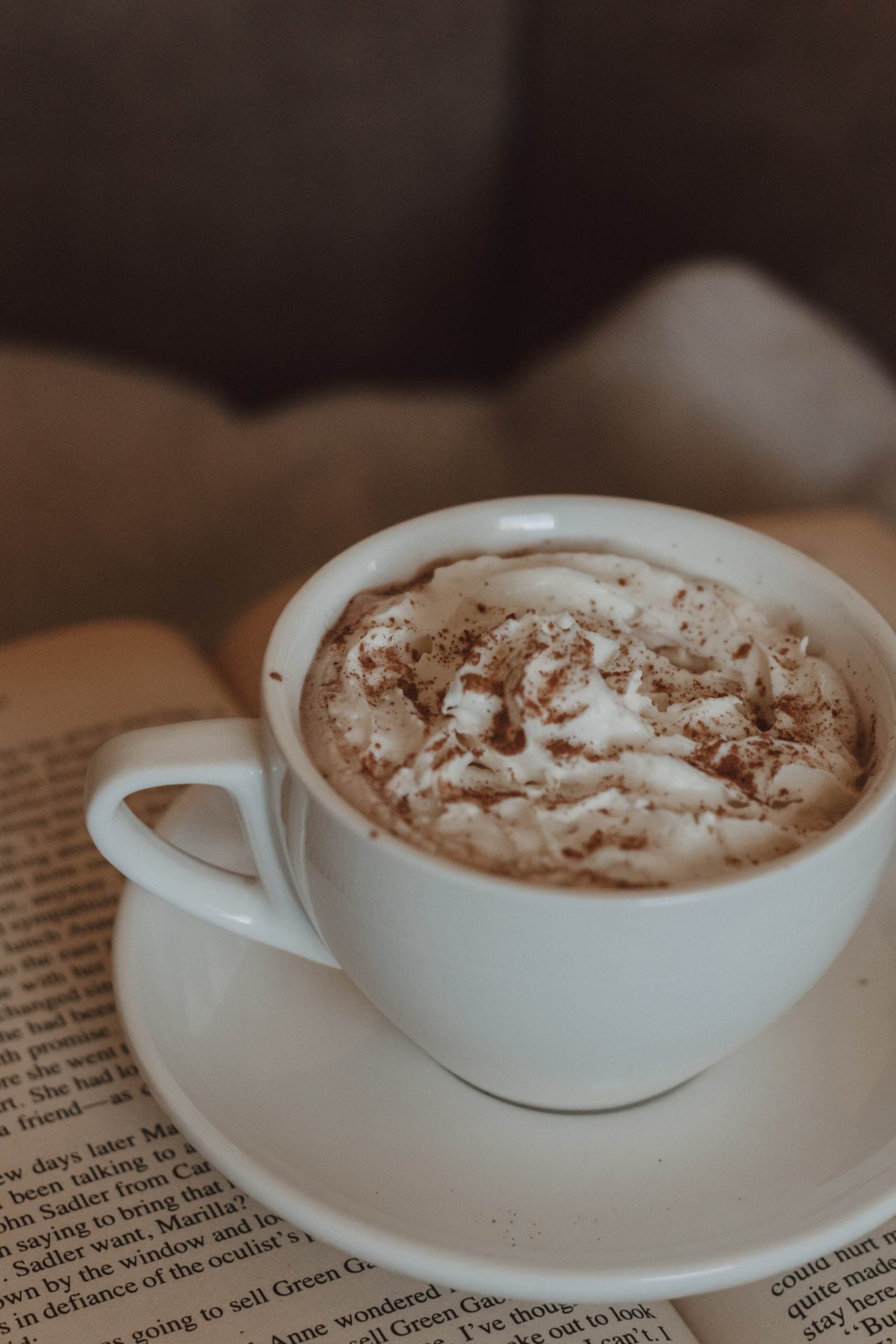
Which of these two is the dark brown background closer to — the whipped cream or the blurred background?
the blurred background

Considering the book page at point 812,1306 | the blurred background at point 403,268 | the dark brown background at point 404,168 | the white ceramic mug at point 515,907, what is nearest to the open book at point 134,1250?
the book page at point 812,1306

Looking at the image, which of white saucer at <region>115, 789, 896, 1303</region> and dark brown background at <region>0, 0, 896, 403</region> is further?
dark brown background at <region>0, 0, 896, 403</region>

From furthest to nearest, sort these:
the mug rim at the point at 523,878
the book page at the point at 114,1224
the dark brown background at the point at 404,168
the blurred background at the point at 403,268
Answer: the dark brown background at the point at 404,168
the blurred background at the point at 403,268
the book page at the point at 114,1224
the mug rim at the point at 523,878

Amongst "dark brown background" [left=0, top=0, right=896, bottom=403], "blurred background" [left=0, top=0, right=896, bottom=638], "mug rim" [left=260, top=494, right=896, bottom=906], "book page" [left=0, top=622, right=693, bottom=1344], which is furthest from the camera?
"dark brown background" [left=0, top=0, right=896, bottom=403]

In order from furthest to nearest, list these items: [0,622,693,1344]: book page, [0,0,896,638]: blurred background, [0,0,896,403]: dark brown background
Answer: [0,0,896,403]: dark brown background, [0,0,896,638]: blurred background, [0,622,693,1344]: book page

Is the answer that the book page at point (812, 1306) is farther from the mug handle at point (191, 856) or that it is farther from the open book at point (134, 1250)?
the mug handle at point (191, 856)

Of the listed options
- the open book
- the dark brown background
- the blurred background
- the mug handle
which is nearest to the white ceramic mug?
the mug handle

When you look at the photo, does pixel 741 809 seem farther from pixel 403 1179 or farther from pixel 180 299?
pixel 180 299
